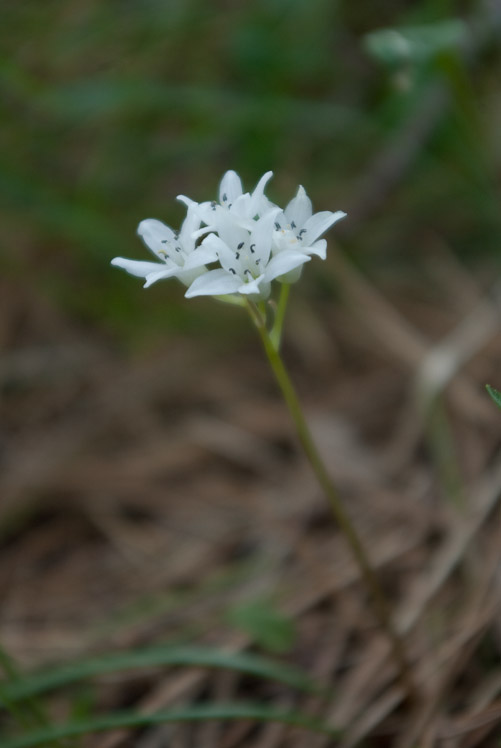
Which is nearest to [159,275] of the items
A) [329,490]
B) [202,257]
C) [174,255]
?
[202,257]

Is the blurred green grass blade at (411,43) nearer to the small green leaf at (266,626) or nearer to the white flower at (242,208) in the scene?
the white flower at (242,208)

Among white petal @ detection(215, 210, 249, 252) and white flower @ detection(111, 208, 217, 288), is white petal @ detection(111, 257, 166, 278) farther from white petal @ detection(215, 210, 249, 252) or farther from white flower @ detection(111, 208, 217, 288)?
white petal @ detection(215, 210, 249, 252)

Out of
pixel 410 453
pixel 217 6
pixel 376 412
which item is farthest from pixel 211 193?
pixel 410 453

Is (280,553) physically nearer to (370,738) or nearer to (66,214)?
(370,738)

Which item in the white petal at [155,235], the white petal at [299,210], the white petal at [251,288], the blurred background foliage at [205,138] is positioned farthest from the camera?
the blurred background foliage at [205,138]

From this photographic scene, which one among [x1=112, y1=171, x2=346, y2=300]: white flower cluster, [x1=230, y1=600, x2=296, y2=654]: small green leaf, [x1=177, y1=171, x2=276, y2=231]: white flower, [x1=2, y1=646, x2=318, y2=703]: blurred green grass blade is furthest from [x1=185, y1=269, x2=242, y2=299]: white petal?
[x1=230, y1=600, x2=296, y2=654]: small green leaf

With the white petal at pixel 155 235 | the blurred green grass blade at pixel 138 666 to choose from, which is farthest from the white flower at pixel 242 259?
the blurred green grass blade at pixel 138 666

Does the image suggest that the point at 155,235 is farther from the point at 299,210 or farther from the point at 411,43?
the point at 411,43

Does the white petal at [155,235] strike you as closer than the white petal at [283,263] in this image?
No
